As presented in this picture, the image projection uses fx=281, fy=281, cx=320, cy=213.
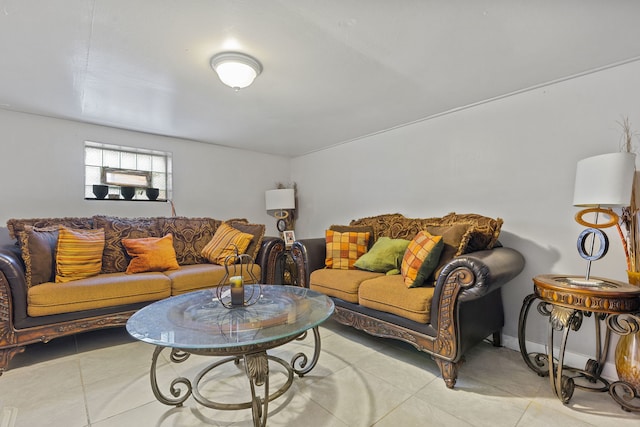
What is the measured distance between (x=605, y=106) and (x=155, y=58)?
315 centimetres

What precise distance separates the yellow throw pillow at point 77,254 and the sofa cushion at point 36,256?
5cm

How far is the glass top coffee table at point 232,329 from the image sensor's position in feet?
4.06

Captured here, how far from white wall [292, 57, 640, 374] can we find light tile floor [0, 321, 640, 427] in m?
0.68

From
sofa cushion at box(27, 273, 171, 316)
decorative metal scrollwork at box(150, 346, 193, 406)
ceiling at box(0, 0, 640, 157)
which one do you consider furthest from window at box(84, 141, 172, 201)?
decorative metal scrollwork at box(150, 346, 193, 406)

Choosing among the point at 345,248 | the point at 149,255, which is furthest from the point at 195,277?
the point at 345,248

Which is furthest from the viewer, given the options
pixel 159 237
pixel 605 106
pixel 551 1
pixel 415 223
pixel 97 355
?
pixel 159 237

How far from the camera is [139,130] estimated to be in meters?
3.45

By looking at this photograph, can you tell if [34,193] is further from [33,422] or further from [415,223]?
[415,223]

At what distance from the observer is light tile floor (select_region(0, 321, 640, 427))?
1478mm

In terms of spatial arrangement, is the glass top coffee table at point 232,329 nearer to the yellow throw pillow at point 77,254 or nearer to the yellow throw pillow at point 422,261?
the yellow throw pillow at point 422,261

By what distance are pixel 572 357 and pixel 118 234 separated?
4.11 meters

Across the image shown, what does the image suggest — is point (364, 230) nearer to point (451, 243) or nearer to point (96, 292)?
point (451, 243)

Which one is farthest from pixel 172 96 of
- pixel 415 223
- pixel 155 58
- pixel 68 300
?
pixel 415 223

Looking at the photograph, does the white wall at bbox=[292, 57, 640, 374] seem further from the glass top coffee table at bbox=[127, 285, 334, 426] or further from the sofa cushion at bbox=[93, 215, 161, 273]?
the sofa cushion at bbox=[93, 215, 161, 273]
